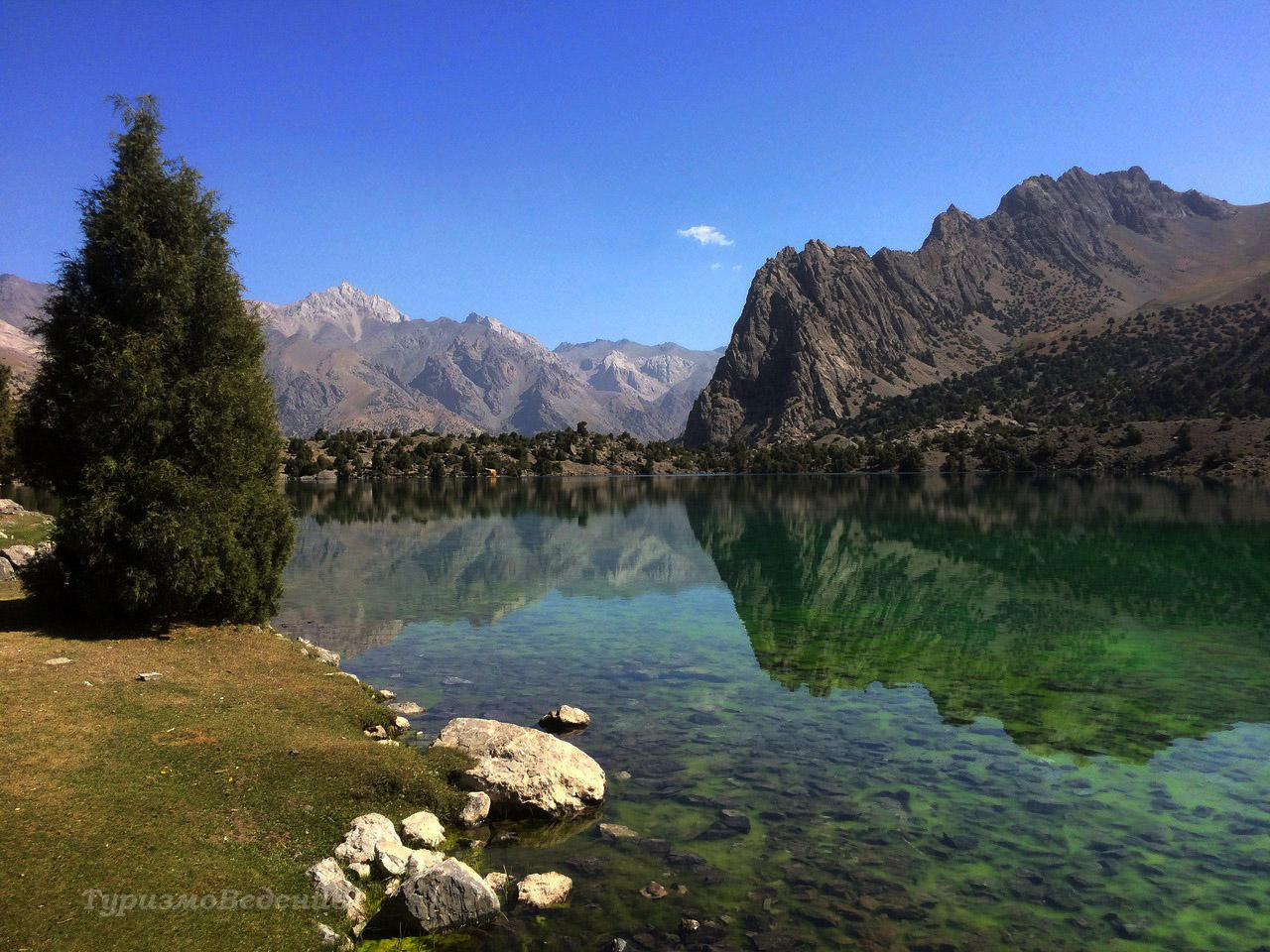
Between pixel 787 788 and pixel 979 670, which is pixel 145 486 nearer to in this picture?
pixel 787 788

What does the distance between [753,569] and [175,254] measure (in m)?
40.8

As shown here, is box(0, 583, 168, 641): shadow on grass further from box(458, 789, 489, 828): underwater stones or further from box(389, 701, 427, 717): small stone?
box(458, 789, 489, 828): underwater stones

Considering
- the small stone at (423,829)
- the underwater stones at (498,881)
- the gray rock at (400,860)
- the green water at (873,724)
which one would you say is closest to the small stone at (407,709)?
the green water at (873,724)

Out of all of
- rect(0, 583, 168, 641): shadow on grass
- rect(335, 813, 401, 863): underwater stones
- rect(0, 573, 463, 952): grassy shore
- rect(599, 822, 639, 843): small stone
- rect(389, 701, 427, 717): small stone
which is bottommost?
rect(389, 701, 427, 717): small stone

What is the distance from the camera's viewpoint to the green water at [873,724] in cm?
1225

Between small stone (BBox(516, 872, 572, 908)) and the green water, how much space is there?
243 millimetres

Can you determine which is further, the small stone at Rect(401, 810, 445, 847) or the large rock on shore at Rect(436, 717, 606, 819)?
the large rock on shore at Rect(436, 717, 606, 819)

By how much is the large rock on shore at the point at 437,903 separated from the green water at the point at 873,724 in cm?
41

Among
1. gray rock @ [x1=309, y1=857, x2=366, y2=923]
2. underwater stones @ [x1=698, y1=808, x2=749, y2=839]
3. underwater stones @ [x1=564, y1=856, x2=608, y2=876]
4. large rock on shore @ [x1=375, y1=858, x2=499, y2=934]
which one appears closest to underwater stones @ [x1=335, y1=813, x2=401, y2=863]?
gray rock @ [x1=309, y1=857, x2=366, y2=923]

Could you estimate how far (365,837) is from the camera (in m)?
12.6

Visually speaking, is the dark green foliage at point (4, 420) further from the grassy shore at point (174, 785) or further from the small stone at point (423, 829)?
the small stone at point (423, 829)

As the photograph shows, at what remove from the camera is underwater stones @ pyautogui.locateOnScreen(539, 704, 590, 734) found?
67.8 ft

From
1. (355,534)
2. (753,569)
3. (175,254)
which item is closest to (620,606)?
(753,569)

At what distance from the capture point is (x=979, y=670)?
27.3 metres
